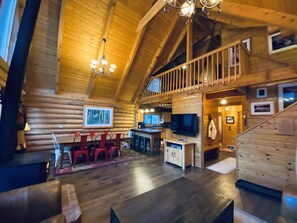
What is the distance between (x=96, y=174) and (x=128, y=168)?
0.98m

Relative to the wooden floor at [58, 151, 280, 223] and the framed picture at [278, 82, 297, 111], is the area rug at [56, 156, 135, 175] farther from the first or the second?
the framed picture at [278, 82, 297, 111]

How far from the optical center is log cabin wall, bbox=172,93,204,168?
470 centimetres

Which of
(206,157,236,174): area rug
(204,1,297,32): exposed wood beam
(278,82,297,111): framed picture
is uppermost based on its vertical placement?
(204,1,297,32): exposed wood beam

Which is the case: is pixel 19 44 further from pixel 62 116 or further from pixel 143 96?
pixel 143 96

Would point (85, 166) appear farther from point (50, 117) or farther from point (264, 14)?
point (264, 14)

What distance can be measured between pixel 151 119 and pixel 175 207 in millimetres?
9137

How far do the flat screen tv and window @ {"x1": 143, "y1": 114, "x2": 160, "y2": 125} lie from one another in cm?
511

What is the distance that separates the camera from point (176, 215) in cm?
146

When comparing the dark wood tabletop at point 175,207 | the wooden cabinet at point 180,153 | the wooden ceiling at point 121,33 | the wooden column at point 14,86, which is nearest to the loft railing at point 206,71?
the wooden ceiling at point 121,33

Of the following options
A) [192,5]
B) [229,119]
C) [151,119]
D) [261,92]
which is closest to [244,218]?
[192,5]

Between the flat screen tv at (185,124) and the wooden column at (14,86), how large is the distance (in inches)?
182

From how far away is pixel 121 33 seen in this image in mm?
5117

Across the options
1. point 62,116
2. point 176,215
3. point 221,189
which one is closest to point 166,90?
point 221,189

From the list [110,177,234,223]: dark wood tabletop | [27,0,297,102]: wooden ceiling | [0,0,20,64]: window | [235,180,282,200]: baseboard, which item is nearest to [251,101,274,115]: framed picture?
[27,0,297,102]: wooden ceiling
